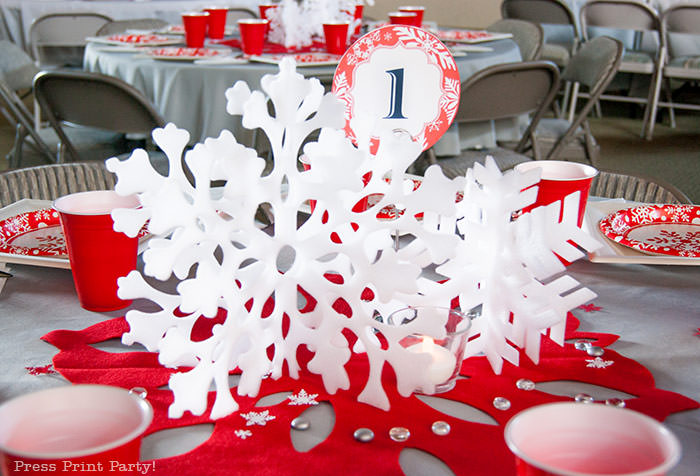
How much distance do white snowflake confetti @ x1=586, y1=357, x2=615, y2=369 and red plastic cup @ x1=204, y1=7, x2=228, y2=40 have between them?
2.49m

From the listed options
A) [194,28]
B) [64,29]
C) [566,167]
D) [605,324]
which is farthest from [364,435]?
[64,29]

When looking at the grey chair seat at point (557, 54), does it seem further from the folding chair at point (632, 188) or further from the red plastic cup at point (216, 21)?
the folding chair at point (632, 188)

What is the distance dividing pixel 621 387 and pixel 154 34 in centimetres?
274

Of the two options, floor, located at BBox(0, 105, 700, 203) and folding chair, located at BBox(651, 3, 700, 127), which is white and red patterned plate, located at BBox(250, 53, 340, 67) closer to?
floor, located at BBox(0, 105, 700, 203)

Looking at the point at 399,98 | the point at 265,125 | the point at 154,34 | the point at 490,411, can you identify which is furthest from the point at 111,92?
the point at 490,411

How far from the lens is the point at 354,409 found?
63 cm

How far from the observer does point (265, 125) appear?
24.9 inches

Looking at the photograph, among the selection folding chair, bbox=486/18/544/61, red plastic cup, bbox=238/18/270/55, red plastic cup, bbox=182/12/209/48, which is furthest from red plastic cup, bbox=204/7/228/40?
folding chair, bbox=486/18/544/61

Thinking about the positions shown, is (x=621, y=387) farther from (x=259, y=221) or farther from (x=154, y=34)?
(x=154, y=34)

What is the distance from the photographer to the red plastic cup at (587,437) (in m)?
0.40

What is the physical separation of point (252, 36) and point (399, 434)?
2.04 metres

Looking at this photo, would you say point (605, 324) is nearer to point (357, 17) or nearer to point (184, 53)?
point (184, 53)

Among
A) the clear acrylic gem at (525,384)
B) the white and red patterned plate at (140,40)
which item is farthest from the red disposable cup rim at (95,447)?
the white and red patterned plate at (140,40)

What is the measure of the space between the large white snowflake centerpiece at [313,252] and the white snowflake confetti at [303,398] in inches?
0.9
